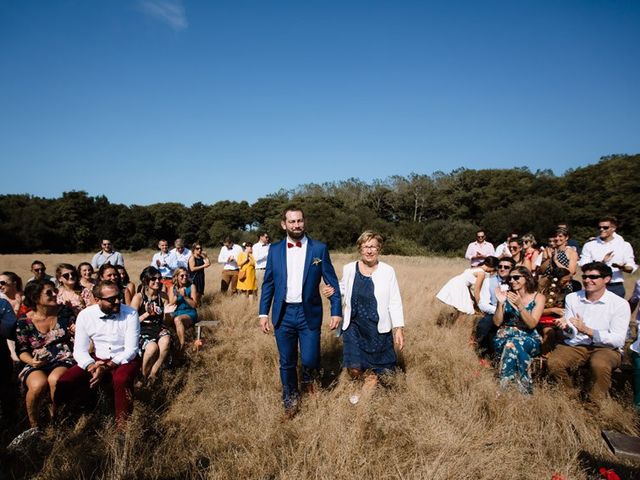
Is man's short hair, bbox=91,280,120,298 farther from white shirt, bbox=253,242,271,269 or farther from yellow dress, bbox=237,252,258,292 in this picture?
white shirt, bbox=253,242,271,269

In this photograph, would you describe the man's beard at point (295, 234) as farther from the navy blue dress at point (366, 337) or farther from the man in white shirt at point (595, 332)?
the man in white shirt at point (595, 332)

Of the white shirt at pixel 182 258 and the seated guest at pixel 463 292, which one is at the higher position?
the white shirt at pixel 182 258

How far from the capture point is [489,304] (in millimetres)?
5258

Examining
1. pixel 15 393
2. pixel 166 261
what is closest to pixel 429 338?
pixel 15 393

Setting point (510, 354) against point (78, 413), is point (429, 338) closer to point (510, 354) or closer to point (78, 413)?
point (510, 354)

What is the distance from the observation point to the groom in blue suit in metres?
3.49

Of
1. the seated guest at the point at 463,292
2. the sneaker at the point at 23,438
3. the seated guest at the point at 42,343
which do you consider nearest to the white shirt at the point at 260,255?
the seated guest at the point at 463,292

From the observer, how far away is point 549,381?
4.12 metres

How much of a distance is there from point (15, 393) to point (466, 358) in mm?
5079

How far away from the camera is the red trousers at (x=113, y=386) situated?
343cm

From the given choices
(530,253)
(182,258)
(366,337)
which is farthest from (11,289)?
(530,253)

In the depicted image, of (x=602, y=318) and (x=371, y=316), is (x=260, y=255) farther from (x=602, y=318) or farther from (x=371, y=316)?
(x=602, y=318)

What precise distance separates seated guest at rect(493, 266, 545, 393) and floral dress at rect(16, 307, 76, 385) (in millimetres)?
4576

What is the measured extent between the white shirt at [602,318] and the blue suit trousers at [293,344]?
2.86m
